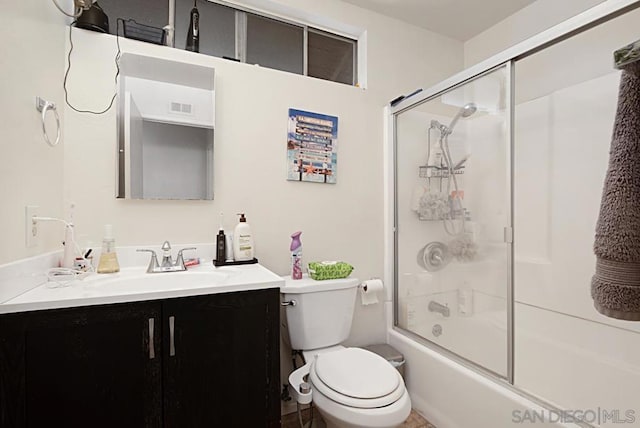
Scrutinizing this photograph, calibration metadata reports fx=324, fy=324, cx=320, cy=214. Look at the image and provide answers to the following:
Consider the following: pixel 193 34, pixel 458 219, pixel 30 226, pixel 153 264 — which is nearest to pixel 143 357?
pixel 153 264

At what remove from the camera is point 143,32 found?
1.58 m

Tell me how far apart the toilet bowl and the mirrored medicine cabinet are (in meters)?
1.00

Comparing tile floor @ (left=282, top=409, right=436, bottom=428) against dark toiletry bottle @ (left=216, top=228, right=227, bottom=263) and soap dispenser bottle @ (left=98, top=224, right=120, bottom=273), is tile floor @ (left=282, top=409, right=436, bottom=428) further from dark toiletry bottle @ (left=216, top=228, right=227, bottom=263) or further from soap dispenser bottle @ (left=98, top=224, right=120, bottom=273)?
soap dispenser bottle @ (left=98, top=224, right=120, bottom=273)

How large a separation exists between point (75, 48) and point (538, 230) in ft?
8.67

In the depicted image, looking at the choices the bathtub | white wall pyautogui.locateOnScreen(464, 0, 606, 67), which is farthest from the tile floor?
white wall pyautogui.locateOnScreen(464, 0, 606, 67)

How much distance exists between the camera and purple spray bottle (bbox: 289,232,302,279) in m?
1.76

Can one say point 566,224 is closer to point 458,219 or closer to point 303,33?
point 458,219

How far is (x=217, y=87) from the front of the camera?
1.73 meters

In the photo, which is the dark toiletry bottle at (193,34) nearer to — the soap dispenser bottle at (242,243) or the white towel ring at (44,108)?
the white towel ring at (44,108)

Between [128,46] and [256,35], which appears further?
[256,35]

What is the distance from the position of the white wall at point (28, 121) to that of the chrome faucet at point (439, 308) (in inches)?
80.4

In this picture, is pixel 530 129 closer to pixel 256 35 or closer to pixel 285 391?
pixel 256 35

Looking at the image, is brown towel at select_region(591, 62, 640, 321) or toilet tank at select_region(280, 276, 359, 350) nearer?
brown towel at select_region(591, 62, 640, 321)

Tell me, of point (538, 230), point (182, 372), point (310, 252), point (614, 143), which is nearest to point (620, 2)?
point (614, 143)
